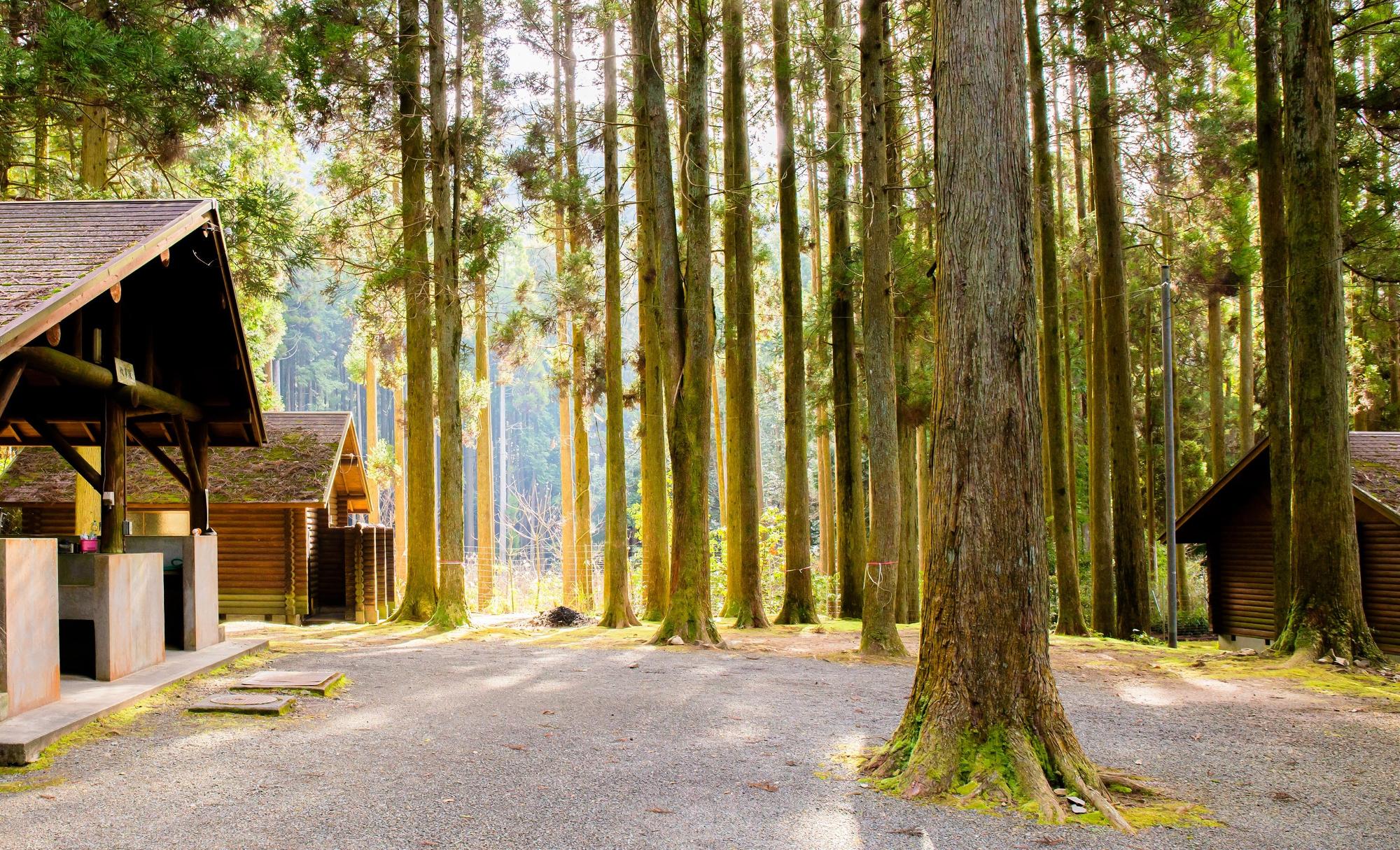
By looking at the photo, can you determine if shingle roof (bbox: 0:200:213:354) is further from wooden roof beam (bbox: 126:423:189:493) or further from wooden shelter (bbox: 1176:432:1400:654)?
wooden shelter (bbox: 1176:432:1400:654)

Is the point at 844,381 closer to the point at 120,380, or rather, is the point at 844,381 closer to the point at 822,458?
the point at 822,458

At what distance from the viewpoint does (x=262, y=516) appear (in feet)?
67.1

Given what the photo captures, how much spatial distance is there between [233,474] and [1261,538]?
20.9 meters

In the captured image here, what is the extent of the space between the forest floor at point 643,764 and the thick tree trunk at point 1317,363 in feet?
2.47

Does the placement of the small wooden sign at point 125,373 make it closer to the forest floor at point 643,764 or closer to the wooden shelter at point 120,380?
the wooden shelter at point 120,380

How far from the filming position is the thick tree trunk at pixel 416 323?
17.2 m

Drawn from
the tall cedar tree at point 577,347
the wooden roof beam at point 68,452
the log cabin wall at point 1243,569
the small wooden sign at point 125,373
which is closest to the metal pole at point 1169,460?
the log cabin wall at point 1243,569

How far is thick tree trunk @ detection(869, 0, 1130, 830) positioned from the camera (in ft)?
18.0

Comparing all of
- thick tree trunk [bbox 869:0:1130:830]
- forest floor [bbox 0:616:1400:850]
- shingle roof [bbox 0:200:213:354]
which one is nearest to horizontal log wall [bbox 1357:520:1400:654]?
forest floor [bbox 0:616:1400:850]

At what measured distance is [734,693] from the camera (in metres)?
9.12

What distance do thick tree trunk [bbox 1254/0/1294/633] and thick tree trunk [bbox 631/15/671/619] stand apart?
8.72m

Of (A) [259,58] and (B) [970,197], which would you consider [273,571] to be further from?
(B) [970,197]

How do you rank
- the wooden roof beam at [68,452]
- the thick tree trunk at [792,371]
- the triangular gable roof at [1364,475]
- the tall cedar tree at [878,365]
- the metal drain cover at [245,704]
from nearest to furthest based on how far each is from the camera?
the metal drain cover at [245,704] < the wooden roof beam at [68,452] < the tall cedar tree at [878,365] < the triangular gable roof at [1364,475] < the thick tree trunk at [792,371]

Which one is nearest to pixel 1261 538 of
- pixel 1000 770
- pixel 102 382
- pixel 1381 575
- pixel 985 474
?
pixel 1381 575
